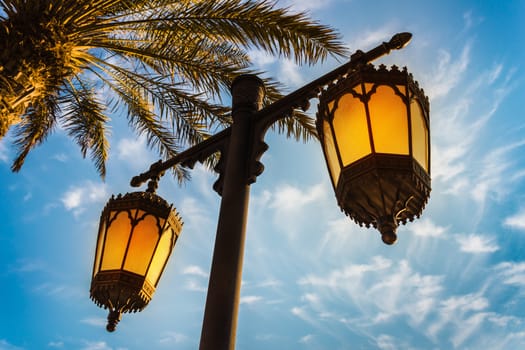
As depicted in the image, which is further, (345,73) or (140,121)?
(140,121)

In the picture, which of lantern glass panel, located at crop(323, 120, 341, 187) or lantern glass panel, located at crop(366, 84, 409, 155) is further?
lantern glass panel, located at crop(323, 120, 341, 187)

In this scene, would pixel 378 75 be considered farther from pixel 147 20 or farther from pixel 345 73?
pixel 147 20

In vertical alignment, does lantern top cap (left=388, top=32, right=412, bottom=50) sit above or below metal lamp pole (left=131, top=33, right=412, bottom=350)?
above

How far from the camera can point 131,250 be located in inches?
119

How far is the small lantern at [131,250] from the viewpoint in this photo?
9.56 ft

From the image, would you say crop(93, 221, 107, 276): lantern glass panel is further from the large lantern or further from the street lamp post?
the large lantern

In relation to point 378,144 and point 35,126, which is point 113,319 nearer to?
point 378,144

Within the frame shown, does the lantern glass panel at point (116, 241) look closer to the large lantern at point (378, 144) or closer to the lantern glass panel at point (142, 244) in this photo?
the lantern glass panel at point (142, 244)

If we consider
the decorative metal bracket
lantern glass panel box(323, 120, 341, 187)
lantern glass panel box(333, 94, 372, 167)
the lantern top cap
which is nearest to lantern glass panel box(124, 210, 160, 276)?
the decorative metal bracket

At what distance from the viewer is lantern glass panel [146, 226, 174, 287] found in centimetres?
305

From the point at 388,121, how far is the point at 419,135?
0.20 m


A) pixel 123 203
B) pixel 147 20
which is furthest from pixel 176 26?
pixel 123 203

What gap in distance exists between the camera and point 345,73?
280 centimetres

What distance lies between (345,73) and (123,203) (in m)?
1.71
